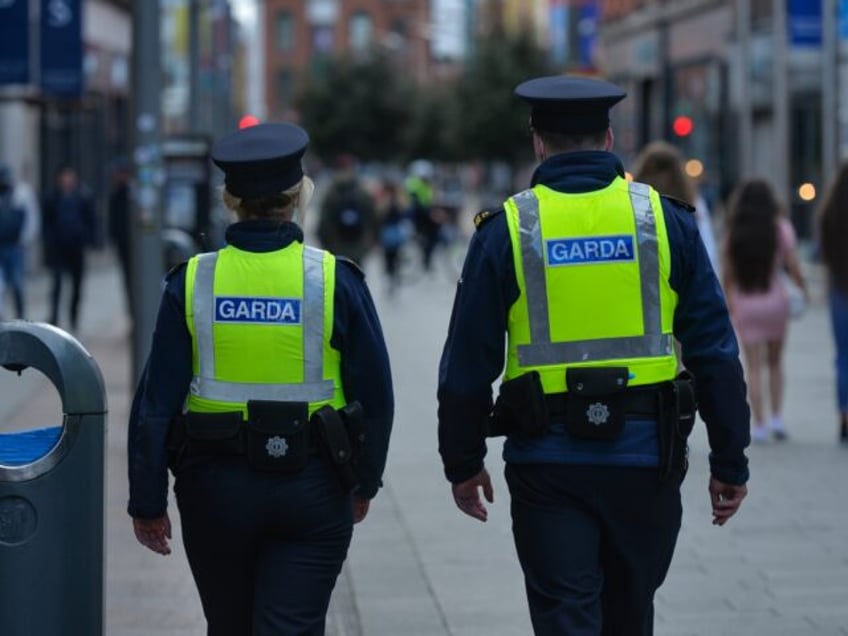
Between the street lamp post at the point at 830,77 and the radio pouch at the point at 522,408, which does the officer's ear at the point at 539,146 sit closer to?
the radio pouch at the point at 522,408

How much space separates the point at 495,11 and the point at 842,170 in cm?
9225

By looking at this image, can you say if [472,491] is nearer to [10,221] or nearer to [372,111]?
[10,221]

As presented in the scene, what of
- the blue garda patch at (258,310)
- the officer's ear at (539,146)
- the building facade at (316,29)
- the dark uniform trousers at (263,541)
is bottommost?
the dark uniform trousers at (263,541)

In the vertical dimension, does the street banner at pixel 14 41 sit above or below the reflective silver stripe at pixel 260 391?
above

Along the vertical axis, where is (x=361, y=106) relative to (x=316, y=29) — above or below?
below

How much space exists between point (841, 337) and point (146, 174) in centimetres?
463

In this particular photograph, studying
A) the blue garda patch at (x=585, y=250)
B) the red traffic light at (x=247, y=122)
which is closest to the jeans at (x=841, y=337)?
the red traffic light at (x=247, y=122)

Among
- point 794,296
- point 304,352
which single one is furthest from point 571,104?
point 794,296

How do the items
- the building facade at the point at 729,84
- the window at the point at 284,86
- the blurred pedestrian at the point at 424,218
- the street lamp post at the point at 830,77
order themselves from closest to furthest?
the street lamp post at the point at 830,77
the building facade at the point at 729,84
the blurred pedestrian at the point at 424,218
the window at the point at 284,86

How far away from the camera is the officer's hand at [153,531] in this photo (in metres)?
5.29

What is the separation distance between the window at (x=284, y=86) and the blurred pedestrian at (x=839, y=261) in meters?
117

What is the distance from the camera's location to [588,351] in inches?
201

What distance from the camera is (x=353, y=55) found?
97.9m

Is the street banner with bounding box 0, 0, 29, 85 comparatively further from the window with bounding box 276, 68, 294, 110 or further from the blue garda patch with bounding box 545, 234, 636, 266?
the window with bounding box 276, 68, 294, 110
